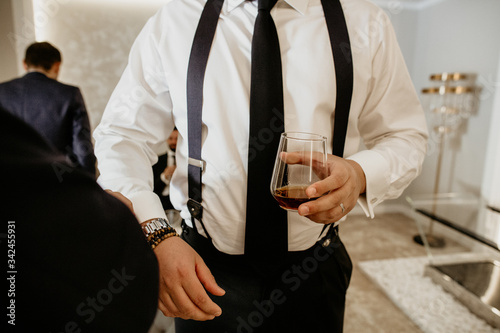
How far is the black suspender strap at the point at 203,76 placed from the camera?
0.81 meters

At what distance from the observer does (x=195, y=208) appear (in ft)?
2.85

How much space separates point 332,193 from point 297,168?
0.09 m

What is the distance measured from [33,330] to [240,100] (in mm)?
669

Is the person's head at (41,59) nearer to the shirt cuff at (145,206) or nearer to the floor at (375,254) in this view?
the shirt cuff at (145,206)

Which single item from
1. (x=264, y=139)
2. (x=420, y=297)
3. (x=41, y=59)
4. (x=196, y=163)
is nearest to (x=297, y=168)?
(x=264, y=139)

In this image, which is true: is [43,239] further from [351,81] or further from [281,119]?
[351,81]

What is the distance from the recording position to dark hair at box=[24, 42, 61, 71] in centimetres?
206

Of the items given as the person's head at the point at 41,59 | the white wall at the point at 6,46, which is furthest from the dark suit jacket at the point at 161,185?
the white wall at the point at 6,46

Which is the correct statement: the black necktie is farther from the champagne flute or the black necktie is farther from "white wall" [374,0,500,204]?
"white wall" [374,0,500,204]

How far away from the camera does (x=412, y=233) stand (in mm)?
3705

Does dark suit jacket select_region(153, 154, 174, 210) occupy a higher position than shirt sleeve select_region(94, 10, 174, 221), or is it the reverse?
shirt sleeve select_region(94, 10, 174, 221)

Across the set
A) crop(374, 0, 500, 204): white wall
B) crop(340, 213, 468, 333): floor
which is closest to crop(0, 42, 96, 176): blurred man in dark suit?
crop(340, 213, 468, 333): floor

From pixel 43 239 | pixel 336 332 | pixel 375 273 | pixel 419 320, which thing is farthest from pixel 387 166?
pixel 375 273

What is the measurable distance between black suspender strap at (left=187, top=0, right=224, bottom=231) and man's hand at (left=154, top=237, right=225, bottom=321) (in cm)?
28
